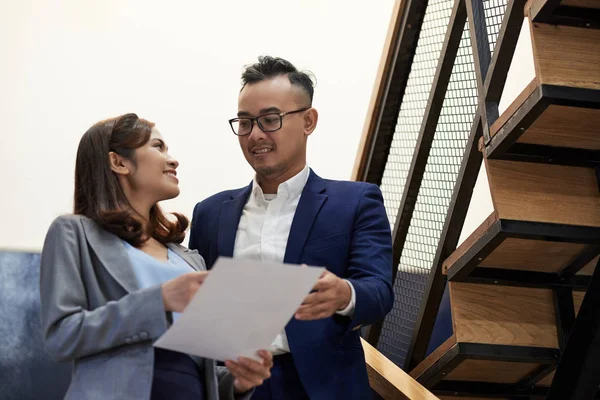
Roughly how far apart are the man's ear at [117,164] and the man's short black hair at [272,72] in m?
0.54

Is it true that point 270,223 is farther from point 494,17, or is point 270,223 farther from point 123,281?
point 494,17

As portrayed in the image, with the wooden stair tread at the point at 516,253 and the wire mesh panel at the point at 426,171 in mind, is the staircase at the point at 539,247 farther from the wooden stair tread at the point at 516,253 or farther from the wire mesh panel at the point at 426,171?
the wire mesh panel at the point at 426,171

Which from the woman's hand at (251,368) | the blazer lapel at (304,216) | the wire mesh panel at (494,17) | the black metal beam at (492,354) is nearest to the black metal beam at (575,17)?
the wire mesh panel at (494,17)

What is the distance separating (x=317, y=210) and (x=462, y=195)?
2.02 feet

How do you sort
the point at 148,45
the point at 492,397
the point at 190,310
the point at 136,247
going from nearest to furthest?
the point at 190,310, the point at 136,247, the point at 492,397, the point at 148,45

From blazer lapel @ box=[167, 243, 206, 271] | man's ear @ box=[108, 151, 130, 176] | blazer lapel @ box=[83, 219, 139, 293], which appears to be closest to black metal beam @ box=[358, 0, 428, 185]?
blazer lapel @ box=[167, 243, 206, 271]

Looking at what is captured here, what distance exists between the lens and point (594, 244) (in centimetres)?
246

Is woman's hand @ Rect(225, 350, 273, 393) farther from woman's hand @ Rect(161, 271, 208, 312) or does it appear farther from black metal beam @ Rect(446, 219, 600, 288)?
black metal beam @ Rect(446, 219, 600, 288)

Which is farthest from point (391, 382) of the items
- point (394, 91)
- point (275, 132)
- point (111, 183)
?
point (394, 91)

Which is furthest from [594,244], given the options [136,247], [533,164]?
[136,247]

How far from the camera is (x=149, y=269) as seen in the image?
6.73 ft

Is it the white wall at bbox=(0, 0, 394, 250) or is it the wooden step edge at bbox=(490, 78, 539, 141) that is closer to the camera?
the wooden step edge at bbox=(490, 78, 539, 141)

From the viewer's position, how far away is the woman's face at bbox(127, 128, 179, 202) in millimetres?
2215

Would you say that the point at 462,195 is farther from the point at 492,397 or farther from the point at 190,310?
the point at 190,310
